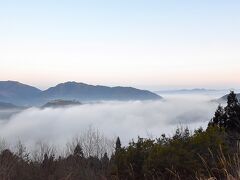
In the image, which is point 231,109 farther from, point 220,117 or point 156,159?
point 156,159

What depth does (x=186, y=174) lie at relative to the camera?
13.5 meters

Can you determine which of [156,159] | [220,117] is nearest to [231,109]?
[220,117]

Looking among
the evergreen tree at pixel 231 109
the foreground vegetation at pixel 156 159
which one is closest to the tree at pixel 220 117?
the evergreen tree at pixel 231 109

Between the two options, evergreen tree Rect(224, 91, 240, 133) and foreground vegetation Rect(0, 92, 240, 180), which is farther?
evergreen tree Rect(224, 91, 240, 133)

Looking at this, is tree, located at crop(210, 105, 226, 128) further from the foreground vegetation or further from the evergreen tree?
the foreground vegetation

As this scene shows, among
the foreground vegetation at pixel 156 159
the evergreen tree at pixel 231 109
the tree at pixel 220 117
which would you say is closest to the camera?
the foreground vegetation at pixel 156 159

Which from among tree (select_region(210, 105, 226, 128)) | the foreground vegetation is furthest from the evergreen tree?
the foreground vegetation

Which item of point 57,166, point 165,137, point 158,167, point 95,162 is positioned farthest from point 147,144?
point 95,162

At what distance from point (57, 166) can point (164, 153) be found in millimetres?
5282

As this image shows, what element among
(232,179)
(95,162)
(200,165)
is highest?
(232,179)

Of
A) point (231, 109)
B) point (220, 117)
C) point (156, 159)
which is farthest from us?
point (231, 109)

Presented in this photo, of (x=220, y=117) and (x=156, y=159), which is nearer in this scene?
(x=156, y=159)

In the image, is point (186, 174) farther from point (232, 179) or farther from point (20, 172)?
point (232, 179)

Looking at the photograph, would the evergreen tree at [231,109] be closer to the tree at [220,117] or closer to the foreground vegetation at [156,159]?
the tree at [220,117]
